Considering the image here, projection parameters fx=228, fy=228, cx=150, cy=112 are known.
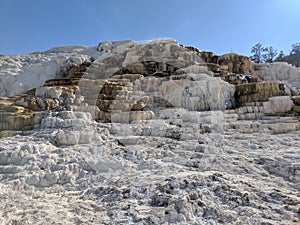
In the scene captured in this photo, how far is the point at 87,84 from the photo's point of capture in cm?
859

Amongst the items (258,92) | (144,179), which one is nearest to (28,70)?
(258,92)

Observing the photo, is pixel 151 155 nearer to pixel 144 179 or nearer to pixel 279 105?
pixel 144 179

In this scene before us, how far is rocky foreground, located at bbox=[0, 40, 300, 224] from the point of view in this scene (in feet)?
8.18

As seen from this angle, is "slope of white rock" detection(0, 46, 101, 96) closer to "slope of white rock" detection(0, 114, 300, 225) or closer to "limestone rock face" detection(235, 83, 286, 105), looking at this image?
"slope of white rock" detection(0, 114, 300, 225)

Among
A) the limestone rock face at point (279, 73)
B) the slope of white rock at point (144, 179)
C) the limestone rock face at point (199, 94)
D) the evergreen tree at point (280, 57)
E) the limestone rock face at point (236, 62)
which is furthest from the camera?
the evergreen tree at point (280, 57)

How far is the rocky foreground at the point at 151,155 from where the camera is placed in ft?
8.18

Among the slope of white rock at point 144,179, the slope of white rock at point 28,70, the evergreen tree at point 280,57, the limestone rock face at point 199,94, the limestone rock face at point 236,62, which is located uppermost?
the evergreen tree at point 280,57

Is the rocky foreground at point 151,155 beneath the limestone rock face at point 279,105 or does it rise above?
beneath

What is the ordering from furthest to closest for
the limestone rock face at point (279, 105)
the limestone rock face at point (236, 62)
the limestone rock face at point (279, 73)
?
the limestone rock face at point (236, 62) < the limestone rock face at point (279, 73) < the limestone rock face at point (279, 105)

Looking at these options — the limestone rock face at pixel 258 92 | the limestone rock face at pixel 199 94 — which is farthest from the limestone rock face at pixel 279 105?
the limestone rock face at pixel 199 94

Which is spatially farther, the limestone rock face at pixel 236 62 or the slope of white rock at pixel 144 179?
the limestone rock face at pixel 236 62

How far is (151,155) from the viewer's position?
435 centimetres

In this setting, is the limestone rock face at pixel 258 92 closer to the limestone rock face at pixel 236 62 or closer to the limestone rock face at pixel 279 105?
the limestone rock face at pixel 279 105

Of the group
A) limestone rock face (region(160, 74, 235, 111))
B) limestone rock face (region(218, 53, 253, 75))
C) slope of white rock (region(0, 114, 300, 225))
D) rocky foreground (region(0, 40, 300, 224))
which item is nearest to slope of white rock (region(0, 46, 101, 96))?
rocky foreground (region(0, 40, 300, 224))
